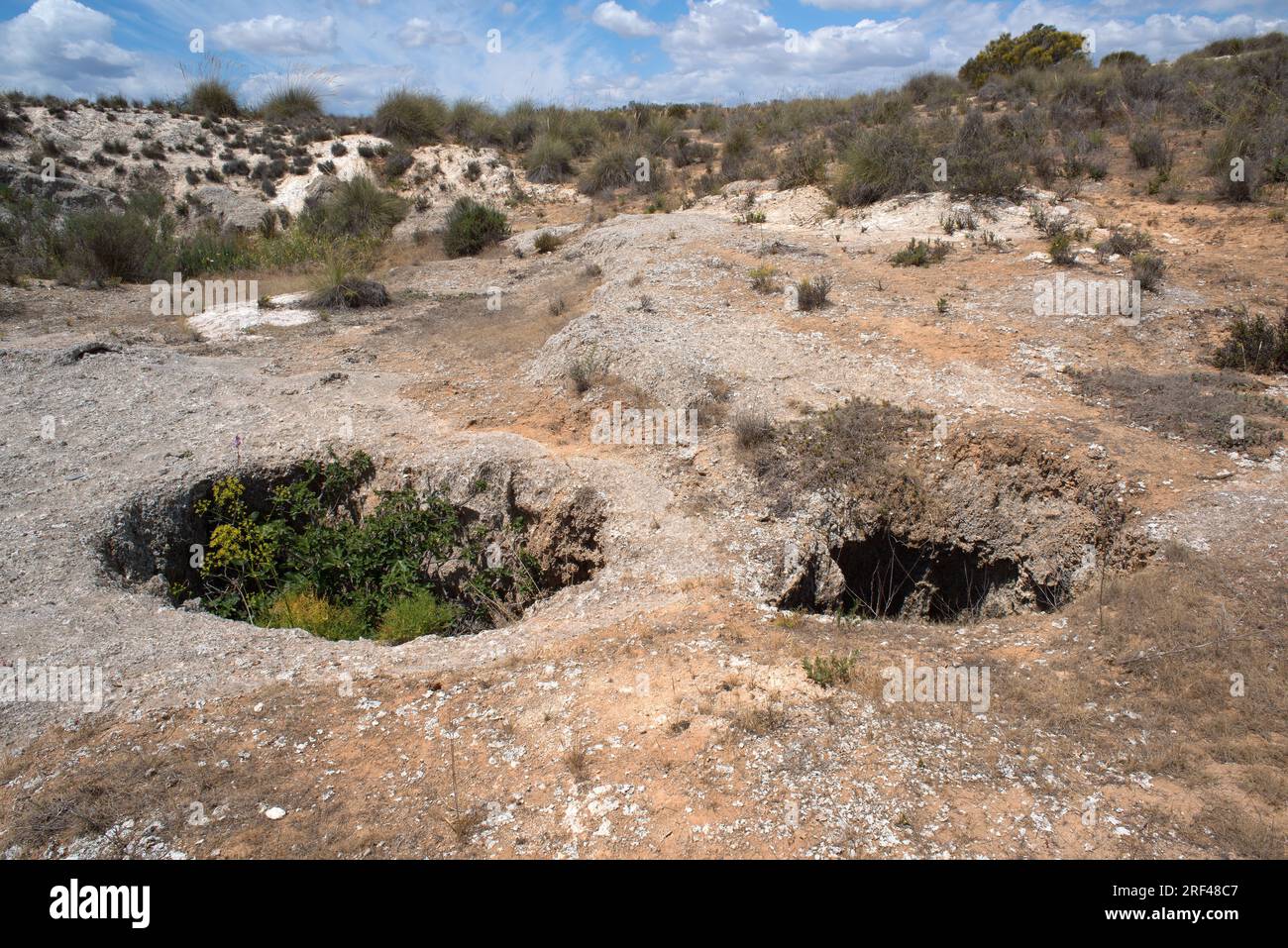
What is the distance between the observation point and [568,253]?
11.8 meters

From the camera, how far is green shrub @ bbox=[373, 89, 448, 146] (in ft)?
65.4

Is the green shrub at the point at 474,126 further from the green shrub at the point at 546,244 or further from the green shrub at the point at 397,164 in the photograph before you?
the green shrub at the point at 546,244

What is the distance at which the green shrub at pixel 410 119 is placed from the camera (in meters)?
19.9

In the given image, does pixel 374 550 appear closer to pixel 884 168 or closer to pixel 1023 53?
pixel 884 168

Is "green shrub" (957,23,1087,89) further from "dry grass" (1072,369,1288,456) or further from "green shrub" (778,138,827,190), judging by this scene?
"dry grass" (1072,369,1288,456)

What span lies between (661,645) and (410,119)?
66.0 feet

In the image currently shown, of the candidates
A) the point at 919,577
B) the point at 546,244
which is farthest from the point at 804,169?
the point at 919,577

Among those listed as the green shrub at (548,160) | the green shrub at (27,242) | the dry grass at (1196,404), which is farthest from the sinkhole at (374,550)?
the green shrub at (548,160)

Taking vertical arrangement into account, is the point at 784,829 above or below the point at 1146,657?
below

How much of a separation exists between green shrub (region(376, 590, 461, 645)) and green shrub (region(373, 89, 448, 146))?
58.3ft
